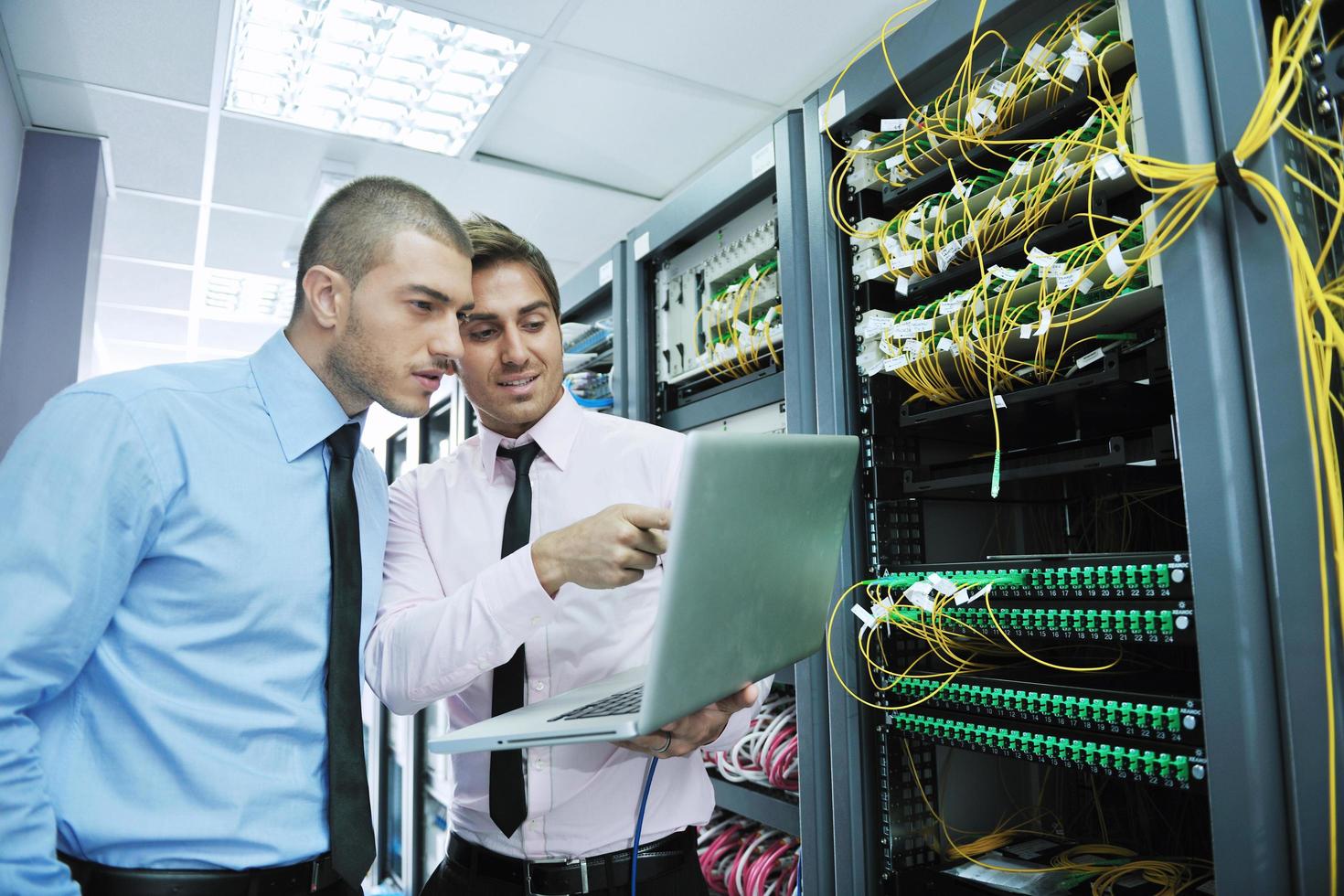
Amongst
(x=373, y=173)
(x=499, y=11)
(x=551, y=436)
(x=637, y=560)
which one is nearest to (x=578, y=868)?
(x=637, y=560)

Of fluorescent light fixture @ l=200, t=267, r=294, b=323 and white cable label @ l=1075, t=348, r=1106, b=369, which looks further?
fluorescent light fixture @ l=200, t=267, r=294, b=323

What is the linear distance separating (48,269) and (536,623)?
2735 millimetres

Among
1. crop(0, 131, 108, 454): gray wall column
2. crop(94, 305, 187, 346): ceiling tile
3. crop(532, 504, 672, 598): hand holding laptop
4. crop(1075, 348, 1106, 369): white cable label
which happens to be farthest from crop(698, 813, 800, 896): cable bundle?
crop(94, 305, 187, 346): ceiling tile

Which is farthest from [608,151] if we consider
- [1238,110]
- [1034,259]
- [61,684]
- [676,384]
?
[61,684]

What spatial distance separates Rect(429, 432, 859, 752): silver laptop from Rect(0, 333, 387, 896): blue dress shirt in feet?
0.86

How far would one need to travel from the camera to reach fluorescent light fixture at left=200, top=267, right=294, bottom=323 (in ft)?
12.6

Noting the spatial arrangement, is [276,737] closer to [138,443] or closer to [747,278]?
[138,443]

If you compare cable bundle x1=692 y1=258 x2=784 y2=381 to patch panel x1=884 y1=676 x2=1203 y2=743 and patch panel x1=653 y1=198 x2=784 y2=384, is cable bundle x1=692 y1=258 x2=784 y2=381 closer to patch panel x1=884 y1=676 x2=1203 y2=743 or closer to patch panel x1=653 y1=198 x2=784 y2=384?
patch panel x1=653 y1=198 x2=784 y2=384

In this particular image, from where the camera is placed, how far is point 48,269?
2.70 meters

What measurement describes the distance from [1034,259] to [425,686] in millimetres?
961

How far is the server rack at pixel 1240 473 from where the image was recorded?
2.69 ft

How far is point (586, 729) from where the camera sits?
2.10ft

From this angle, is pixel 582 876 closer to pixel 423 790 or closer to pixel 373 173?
pixel 423 790

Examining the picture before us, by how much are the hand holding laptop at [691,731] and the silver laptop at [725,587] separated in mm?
61
